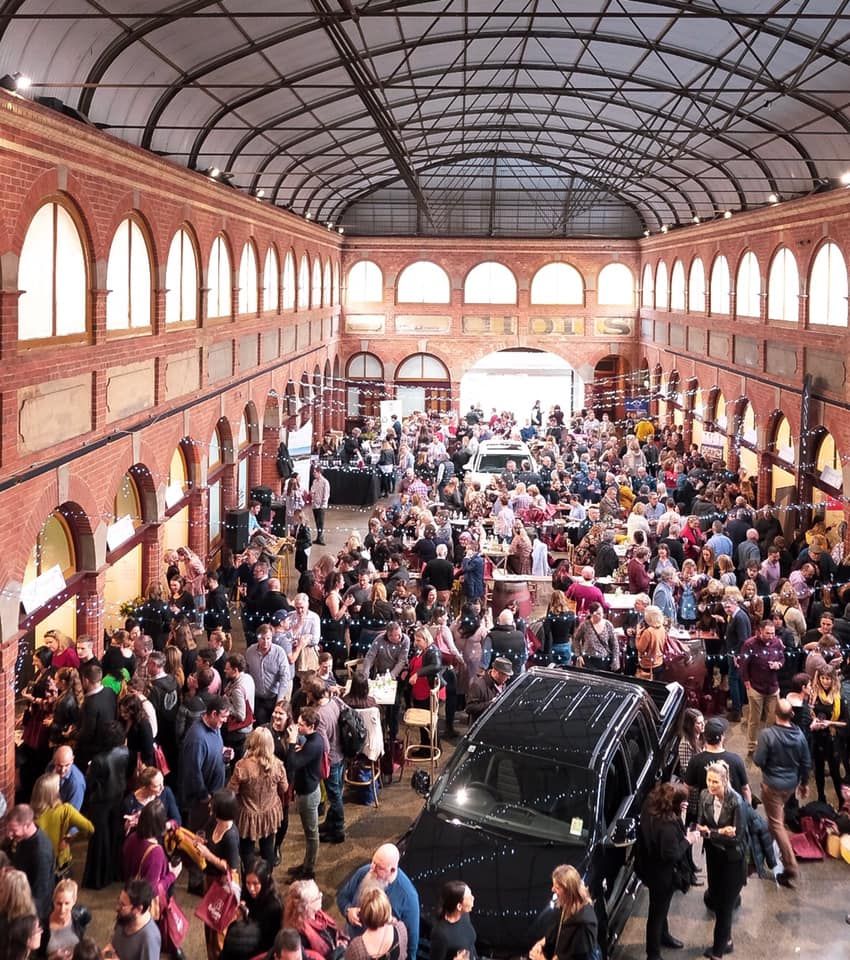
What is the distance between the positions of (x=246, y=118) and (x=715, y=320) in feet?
46.0

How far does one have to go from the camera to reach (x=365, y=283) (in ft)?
134

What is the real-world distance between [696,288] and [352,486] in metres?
11.5

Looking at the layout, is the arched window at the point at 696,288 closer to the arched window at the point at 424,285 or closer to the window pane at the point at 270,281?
the arched window at the point at 424,285

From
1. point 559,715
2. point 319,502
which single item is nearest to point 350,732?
point 559,715

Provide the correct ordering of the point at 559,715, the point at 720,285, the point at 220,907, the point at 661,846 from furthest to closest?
the point at 720,285
the point at 559,715
the point at 661,846
the point at 220,907

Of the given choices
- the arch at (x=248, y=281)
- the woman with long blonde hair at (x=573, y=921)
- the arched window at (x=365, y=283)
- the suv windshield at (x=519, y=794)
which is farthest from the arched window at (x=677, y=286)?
the woman with long blonde hair at (x=573, y=921)

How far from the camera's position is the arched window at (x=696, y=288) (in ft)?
102

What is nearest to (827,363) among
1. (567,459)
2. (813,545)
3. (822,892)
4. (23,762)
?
(813,545)

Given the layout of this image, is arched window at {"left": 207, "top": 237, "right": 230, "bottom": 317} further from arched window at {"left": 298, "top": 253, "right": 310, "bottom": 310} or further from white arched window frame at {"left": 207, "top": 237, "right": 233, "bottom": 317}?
arched window at {"left": 298, "top": 253, "right": 310, "bottom": 310}

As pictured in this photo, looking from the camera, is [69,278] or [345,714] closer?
[345,714]

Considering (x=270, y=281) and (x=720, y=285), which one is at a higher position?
(x=720, y=285)

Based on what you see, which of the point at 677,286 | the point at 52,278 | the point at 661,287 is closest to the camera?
the point at 52,278

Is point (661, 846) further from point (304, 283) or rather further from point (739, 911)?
point (304, 283)

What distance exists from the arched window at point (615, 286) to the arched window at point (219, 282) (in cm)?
2153
